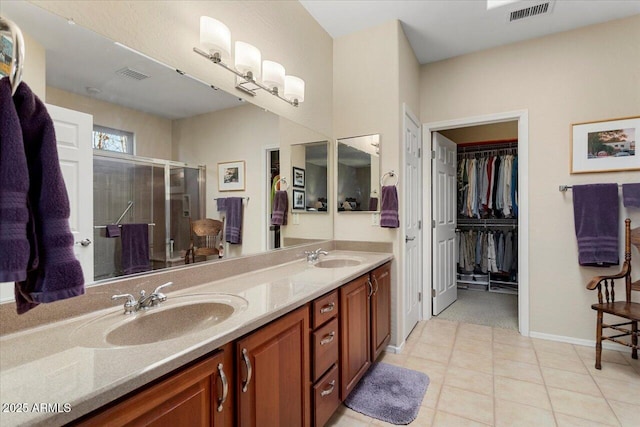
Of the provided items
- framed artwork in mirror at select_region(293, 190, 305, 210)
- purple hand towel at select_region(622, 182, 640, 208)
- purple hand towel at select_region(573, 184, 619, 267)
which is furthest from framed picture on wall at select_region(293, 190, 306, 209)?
purple hand towel at select_region(622, 182, 640, 208)

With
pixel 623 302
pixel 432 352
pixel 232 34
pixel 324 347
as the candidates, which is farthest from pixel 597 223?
pixel 232 34

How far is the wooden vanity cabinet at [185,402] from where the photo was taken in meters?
0.69

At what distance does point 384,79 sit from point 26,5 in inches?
89.6

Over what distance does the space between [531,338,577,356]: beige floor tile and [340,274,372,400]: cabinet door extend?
167 centimetres

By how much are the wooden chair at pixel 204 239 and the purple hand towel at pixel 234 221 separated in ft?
0.17

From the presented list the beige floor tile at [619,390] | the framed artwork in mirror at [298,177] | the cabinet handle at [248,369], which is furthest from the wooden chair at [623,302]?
the cabinet handle at [248,369]

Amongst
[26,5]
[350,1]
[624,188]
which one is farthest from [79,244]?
[624,188]

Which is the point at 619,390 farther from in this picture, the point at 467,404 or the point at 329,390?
the point at 329,390

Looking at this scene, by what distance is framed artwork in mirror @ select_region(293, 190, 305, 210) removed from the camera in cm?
238

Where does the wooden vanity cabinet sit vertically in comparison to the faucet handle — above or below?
below

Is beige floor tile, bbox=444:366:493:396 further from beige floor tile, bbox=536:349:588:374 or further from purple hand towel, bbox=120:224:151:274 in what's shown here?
purple hand towel, bbox=120:224:151:274

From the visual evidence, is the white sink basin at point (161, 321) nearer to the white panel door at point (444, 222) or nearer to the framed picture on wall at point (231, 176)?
the framed picture on wall at point (231, 176)

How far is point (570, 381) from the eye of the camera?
2098 mm

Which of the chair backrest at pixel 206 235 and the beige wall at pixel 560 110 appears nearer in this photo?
the chair backrest at pixel 206 235
